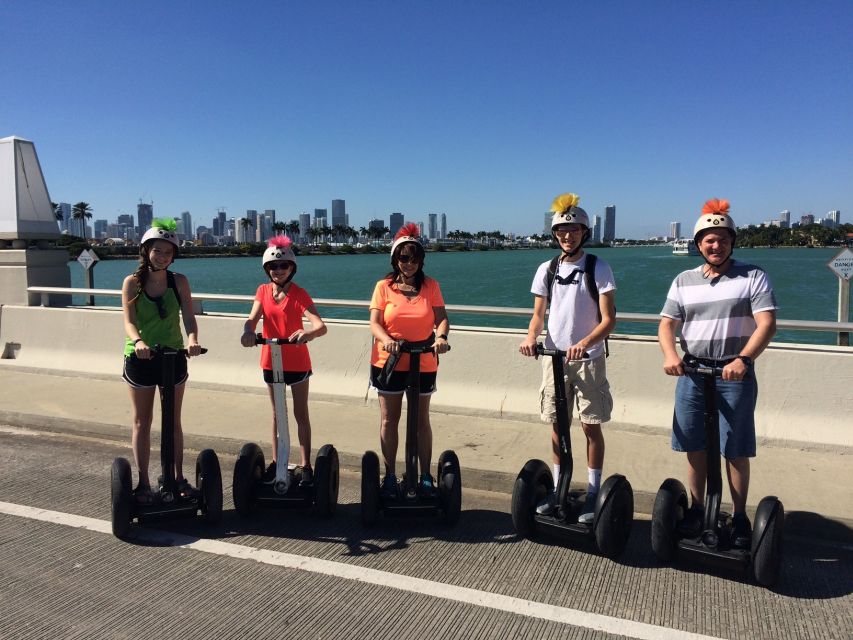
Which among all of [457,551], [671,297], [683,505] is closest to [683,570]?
[683,505]

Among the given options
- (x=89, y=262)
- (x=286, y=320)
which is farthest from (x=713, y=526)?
(x=89, y=262)

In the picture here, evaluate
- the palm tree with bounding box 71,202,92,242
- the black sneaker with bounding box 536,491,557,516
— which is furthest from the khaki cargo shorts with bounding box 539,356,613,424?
the palm tree with bounding box 71,202,92,242

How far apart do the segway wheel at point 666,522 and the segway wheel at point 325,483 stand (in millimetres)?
2139

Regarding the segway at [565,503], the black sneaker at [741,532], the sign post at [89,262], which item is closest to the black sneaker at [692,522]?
the black sneaker at [741,532]

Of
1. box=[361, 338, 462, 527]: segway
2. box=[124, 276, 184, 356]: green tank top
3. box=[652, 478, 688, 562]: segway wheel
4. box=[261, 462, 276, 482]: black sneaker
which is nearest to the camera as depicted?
box=[652, 478, 688, 562]: segway wheel

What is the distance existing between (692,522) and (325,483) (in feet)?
7.80

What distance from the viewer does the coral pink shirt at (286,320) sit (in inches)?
190

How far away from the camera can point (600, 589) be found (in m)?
3.74

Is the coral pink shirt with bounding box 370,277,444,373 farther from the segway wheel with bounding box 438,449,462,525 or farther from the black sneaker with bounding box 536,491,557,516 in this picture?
the black sneaker with bounding box 536,491,557,516

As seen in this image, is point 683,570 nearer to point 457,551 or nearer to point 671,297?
point 457,551

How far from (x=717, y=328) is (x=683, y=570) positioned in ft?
4.70

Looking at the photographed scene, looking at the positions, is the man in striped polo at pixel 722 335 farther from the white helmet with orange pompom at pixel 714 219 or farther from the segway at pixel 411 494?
the segway at pixel 411 494

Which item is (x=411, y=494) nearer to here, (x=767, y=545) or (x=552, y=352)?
(x=552, y=352)

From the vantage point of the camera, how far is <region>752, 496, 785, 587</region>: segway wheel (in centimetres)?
362
